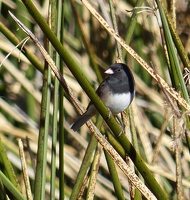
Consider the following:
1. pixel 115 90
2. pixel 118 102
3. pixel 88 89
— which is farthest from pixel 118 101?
pixel 88 89

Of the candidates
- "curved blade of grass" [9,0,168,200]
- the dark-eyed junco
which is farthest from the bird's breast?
"curved blade of grass" [9,0,168,200]

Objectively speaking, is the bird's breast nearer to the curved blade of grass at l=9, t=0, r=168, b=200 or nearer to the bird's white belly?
the bird's white belly

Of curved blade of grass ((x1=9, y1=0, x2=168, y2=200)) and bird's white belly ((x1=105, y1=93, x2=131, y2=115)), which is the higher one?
curved blade of grass ((x1=9, y1=0, x2=168, y2=200))

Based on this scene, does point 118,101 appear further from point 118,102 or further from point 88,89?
point 88,89

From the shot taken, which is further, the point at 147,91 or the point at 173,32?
the point at 147,91

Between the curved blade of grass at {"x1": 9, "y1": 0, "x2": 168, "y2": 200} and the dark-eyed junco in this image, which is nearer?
the curved blade of grass at {"x1": 9, "y1": 0, "x2": 168, "y2": 200}

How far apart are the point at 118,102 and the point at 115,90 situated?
0.44ft

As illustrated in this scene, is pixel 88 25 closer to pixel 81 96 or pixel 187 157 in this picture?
pixel 81 96

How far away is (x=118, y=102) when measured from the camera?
→ 1757 mm

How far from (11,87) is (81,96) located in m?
0.33

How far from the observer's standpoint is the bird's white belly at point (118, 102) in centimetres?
169

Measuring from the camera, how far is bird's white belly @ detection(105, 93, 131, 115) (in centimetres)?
169

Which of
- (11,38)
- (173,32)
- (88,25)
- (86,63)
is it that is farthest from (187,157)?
(11,38)

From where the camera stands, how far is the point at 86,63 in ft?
8.04
